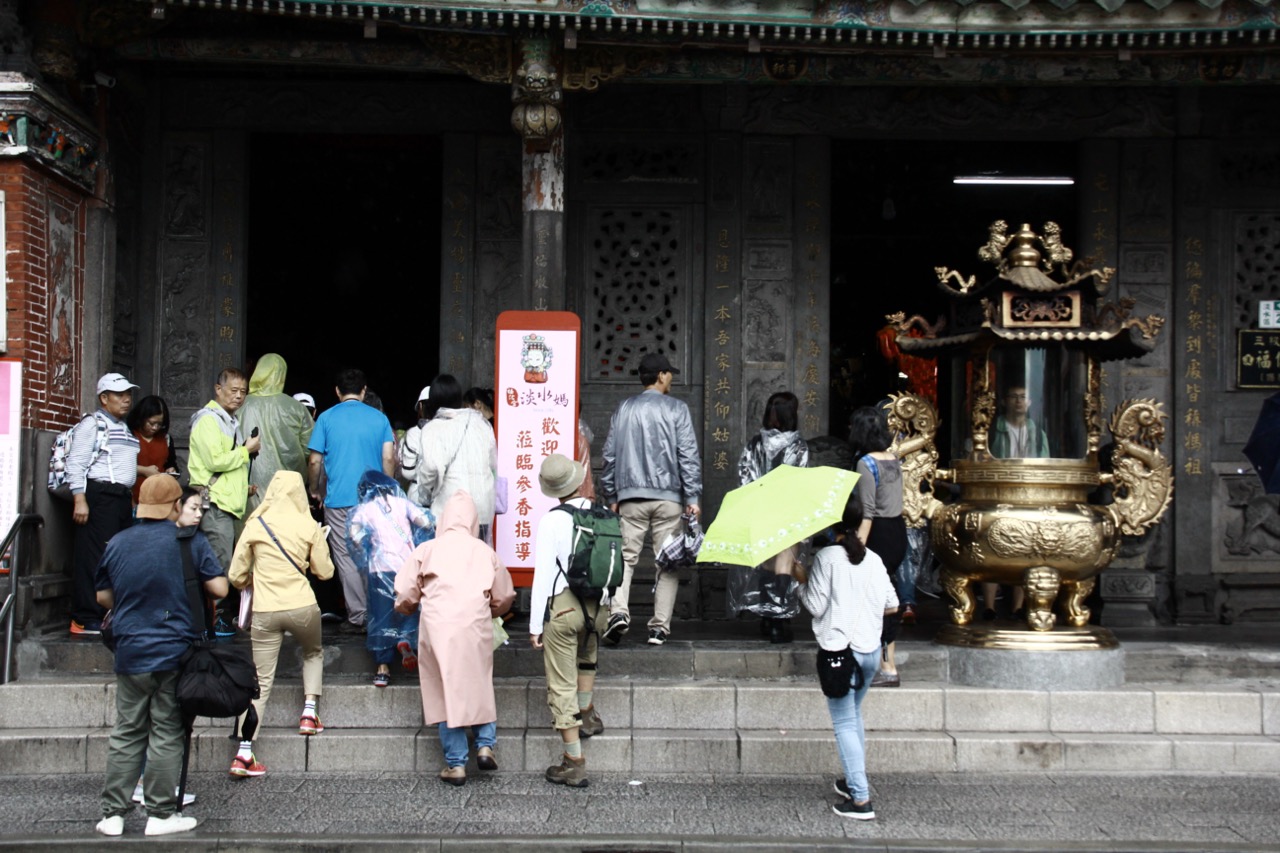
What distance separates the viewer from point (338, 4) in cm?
859

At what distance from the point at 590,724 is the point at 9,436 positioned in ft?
14.1

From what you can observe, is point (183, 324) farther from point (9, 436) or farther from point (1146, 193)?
point (1146, 193)

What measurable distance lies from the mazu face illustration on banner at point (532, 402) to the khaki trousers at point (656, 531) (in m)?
0.59

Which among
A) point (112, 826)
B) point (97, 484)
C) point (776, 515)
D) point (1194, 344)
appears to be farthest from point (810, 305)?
point (112, 826)

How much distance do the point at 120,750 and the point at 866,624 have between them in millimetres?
3604

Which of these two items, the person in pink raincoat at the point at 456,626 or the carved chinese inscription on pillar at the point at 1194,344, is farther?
the carved chinese inscription on pillar at the point at 1194,344

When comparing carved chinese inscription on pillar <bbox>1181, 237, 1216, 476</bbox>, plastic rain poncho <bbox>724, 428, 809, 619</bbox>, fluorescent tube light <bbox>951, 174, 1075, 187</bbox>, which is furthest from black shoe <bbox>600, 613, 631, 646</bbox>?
fluorescent tube light <bbox>951, 174, 1075, 187</bbox>

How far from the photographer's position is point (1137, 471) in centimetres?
872

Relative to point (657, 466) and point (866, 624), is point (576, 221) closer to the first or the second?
point (657, 466)

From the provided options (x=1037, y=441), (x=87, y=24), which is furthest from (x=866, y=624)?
(x=87, y=24)

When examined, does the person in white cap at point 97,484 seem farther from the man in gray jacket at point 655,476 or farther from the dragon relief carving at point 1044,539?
the dragon relief carving at point 1044,539

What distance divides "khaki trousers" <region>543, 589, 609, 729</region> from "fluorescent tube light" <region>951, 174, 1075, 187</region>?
7.63 m

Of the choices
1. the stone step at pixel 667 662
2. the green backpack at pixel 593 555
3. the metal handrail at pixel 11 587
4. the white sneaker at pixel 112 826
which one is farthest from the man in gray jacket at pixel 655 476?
the metal handrail at pixel 11 587

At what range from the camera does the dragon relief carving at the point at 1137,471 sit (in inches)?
340
